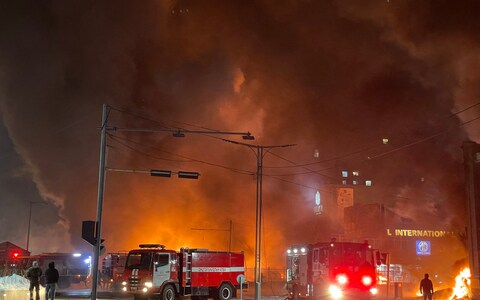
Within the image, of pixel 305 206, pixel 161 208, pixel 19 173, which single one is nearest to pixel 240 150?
pixel 161 208

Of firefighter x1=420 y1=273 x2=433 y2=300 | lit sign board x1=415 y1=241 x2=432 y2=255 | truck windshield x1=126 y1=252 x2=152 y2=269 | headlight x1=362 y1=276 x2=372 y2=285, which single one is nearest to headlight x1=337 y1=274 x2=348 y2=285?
headlight x1=362 y1=276 x2=372 y2=285

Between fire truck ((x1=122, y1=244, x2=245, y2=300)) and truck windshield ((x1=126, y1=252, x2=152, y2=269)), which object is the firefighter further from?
truck windshield ((x1=126, y1=252, x2=152, y2=269))

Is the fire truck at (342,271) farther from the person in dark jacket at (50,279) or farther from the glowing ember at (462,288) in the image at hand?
the person in dark jacket at (50,279)

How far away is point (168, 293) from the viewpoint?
75.3 ft

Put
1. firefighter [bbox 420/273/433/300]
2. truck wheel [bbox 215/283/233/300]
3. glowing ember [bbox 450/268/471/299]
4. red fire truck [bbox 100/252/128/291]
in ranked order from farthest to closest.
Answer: truck wheel [bbox 215/283/233/300]
glowing ember [bbox 450/268/471/299]
red fire truck [bbox 100/252/128/291]
firefighter [bbox 420/273/433/300]

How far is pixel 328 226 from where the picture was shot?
228ft

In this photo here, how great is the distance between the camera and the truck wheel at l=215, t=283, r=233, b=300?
82.1 feet

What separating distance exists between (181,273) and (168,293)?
1239mm

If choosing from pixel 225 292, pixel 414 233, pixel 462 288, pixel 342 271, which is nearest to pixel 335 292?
pixel 342 271

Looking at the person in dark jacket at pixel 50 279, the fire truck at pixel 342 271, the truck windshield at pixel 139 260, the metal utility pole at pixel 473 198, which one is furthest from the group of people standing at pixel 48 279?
the metal utility pole at pixel 473 198

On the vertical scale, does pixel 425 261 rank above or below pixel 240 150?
below

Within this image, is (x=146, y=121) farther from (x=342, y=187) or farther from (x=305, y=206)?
(x=342, y=187)

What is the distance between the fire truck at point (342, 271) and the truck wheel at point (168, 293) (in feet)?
20.2

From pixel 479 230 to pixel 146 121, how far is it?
31.2 meters
